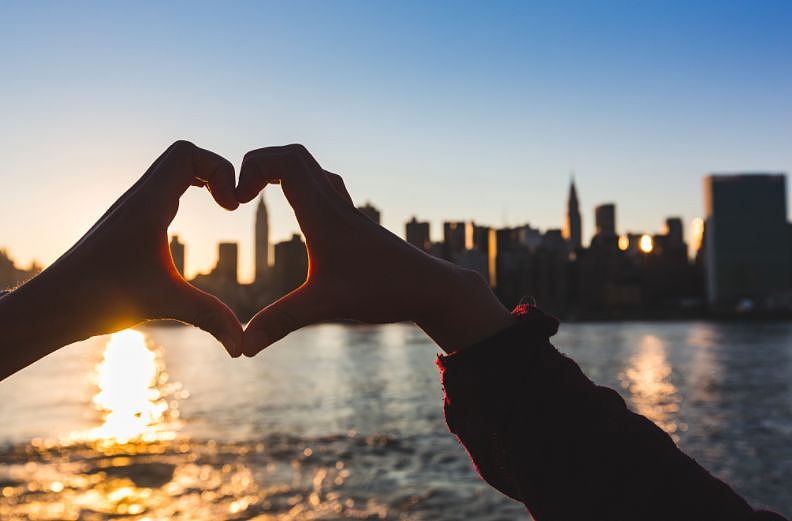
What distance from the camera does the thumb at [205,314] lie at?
1.51 meters

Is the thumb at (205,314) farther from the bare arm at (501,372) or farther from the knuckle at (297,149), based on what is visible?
the knuckle at (297,149)

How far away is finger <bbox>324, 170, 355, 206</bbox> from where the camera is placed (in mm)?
1547

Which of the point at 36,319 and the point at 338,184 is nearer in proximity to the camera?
the point at 36,319

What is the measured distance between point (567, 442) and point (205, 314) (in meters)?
0.89

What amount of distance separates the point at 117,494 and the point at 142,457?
626 cm

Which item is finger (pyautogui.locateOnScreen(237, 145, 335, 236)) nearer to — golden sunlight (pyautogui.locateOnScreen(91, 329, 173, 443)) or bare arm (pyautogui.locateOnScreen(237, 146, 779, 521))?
bare arm (pyautogui.locateOnScreen(237, 146, 779, 521))

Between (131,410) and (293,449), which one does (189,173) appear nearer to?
(293,449)

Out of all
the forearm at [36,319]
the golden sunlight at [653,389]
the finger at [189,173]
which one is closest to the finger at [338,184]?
the finger at [189,173]

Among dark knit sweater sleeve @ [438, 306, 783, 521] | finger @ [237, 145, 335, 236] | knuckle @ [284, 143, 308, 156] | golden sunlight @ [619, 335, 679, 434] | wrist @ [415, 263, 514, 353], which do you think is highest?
knuckle @ [284, 143, 308, 156]

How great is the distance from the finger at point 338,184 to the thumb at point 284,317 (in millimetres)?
243

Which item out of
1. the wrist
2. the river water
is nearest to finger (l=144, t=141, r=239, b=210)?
the wrist

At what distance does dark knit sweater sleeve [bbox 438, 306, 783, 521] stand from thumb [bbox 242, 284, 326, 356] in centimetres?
35

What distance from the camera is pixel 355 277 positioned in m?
1.46

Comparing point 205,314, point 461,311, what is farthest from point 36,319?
point 461,311
